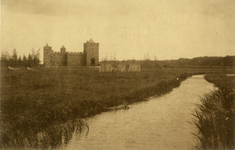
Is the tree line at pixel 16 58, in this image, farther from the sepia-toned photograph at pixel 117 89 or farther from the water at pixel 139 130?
the water at pixel 139 130

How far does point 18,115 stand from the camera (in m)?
8.84

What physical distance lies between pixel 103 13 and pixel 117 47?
3340mm

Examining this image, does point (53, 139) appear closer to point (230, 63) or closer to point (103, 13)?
point (103, 13)

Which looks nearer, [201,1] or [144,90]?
[201,1]

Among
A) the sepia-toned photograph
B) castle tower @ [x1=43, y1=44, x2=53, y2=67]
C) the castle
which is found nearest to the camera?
the sepia-toned photograph

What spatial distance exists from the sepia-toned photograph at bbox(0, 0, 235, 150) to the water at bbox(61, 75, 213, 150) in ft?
0.12

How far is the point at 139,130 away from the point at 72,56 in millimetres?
24382

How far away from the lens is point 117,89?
58.6ft

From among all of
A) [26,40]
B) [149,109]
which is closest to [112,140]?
[149,109]

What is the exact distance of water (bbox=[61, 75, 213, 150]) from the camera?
8125mm

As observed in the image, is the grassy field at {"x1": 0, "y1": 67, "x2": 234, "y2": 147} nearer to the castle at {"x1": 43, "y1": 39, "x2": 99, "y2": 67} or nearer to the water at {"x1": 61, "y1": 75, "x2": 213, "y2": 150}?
the water at {"x1": 61, "y1": 75, "x2": 213, "y2": 150}

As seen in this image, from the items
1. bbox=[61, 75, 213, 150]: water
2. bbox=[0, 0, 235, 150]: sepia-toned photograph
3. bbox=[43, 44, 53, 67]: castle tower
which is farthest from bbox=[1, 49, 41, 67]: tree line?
bbox=[61, 75, 213, 150]: water

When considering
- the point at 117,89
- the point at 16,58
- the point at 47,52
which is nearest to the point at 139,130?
the point at 117,89

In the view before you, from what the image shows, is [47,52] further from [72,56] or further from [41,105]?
[72,56]
